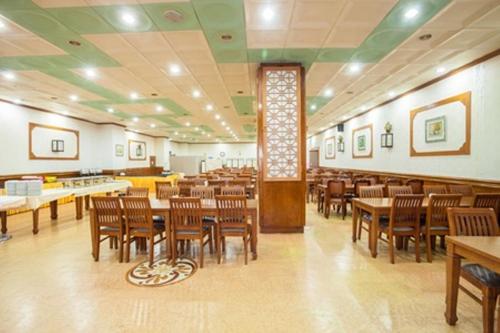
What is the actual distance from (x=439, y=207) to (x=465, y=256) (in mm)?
1764

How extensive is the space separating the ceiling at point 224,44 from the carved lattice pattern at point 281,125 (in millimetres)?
407

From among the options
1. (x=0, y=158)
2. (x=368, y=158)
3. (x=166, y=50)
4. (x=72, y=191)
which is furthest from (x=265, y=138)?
(x=0, y=158)

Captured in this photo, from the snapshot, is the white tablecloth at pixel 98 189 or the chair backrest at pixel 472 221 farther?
the white tablecloth at pixel 98 189

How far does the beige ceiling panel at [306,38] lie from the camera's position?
145 inches

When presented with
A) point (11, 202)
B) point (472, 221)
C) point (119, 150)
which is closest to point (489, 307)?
point (472, 221)

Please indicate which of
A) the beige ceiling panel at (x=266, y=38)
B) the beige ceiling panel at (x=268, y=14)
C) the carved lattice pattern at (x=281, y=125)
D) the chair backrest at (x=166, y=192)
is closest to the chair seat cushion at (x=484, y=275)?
the carved lattice pattern at (x=281, y=125)

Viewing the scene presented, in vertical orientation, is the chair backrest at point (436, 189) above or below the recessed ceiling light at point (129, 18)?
below

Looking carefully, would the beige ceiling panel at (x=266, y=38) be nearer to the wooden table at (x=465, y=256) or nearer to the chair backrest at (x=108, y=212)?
the chair backrest at (x=108, y=212)

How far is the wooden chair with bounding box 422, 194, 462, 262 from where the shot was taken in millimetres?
3320

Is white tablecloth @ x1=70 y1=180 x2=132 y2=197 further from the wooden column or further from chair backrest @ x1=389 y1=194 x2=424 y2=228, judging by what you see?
chair backrest @ x1=389 y1=194 x2=424 y2=228

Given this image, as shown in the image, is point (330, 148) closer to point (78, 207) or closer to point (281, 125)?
point (281, 125)

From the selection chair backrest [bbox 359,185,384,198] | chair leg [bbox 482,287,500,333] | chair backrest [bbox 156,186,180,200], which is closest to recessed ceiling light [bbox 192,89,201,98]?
chair backrest [bbox 156,186,180,200]

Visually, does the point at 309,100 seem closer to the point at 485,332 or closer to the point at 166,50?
the point at 166,50

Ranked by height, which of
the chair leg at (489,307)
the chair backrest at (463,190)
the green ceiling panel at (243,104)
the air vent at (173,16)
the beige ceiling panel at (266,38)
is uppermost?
the beige ceiling panel at (266,38)
